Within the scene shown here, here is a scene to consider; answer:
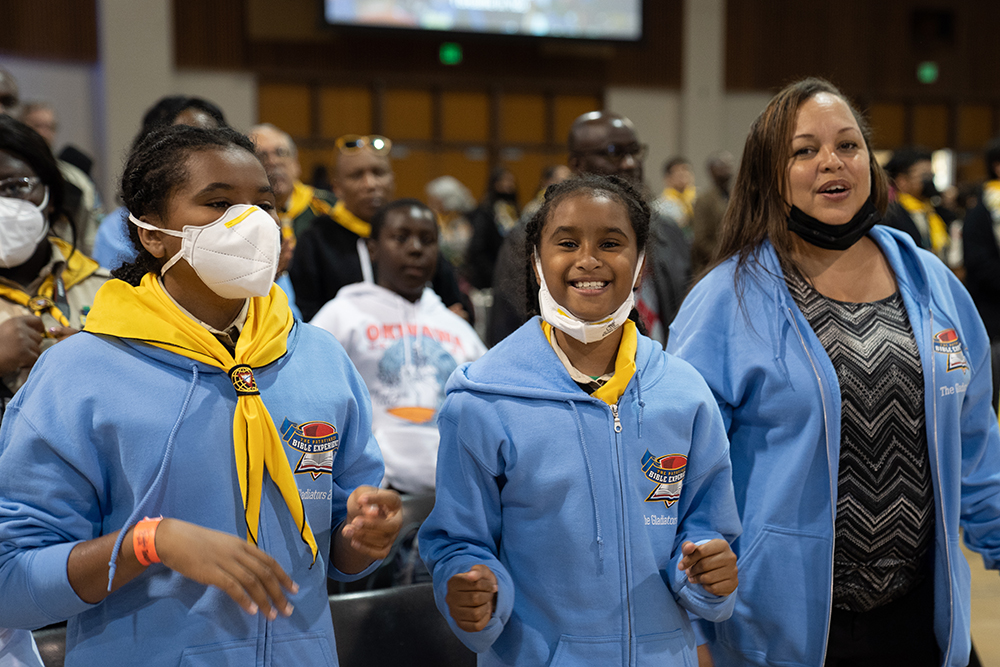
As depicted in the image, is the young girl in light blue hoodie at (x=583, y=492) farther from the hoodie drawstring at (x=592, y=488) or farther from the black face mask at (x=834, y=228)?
the black face mask at (x=834, y=228)

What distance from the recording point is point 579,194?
6.02 feet

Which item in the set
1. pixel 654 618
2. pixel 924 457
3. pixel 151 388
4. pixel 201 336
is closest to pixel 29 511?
pixel 151 388

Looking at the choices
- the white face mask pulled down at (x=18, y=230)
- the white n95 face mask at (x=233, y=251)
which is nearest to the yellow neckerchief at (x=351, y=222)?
the white face mask pulled down at (x=18, y=230)

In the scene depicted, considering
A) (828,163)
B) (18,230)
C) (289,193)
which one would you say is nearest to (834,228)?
(828,163)

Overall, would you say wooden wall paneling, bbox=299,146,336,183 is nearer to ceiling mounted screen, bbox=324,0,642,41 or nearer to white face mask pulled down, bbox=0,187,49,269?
ceiling mounted screen, bbox=324,0,642,41

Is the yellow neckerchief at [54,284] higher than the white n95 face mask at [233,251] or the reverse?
the reverse

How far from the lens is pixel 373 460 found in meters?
1.70

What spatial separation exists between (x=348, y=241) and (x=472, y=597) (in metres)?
2.52

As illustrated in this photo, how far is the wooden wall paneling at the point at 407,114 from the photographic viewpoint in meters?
11.8

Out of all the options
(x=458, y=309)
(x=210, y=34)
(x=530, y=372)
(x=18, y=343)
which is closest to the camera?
(x=530, y=372)

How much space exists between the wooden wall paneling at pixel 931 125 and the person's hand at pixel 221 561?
14.4m

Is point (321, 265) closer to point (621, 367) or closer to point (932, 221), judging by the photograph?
point (621, 367)

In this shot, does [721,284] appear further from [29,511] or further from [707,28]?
[707,28]

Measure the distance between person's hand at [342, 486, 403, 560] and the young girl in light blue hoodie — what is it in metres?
0.17
